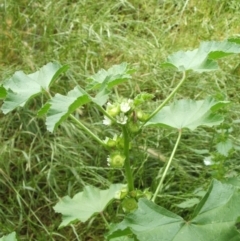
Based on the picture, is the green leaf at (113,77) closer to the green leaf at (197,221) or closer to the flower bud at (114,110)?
the flower bud at (114,110)

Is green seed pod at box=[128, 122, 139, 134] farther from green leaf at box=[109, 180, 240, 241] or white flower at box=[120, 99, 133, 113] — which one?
green leaf at box=[109, 180, 240, 241]

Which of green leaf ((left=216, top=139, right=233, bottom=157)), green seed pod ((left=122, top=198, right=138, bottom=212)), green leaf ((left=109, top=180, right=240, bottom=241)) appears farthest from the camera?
green leaf ((left=216, top=139, right=233, bottom=157))

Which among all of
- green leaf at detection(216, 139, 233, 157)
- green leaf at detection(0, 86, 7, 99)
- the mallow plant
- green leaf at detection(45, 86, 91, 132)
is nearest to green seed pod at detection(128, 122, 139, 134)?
the mallow plant

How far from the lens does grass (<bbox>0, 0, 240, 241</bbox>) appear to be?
2471 mm

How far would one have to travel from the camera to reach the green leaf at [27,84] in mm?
1397

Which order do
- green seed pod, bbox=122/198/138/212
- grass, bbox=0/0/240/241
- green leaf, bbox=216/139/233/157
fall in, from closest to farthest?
1. green seed pod, bbox=122/198/138/212
2. green leaf, bbox=216/139/233/157
3. grass, bbox=0/0/240/241

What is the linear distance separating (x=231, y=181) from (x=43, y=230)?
951 mm

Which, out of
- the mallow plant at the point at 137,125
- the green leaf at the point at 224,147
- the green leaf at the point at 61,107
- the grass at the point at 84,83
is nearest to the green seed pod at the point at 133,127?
the mallow plant at the point at 137,125

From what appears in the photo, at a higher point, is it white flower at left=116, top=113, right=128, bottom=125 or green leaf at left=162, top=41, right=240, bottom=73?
green leaf at left=162, top=41, right=240, bottom=73

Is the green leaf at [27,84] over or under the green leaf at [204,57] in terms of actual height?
under

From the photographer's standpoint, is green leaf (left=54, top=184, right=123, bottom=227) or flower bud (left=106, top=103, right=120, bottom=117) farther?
green leaf (left=54, top=184, right=123, bottom=227)

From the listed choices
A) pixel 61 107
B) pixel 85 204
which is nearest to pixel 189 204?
pixel 85 204

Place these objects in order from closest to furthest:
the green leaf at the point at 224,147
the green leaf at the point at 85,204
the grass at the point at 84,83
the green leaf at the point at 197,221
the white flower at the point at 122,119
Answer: the green leaf at the point at 197,221, the white flower at the point at 122,119, the green leaf at the point at 85,204, the green leaf at the point at 224,147, the grass at the point at 84,83

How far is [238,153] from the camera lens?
2.54m
